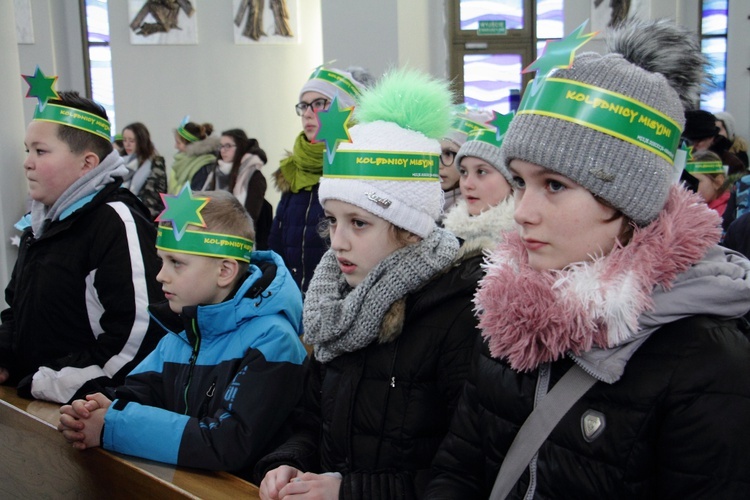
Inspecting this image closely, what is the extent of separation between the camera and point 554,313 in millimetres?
1312

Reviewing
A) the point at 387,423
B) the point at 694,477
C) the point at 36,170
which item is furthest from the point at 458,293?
the point at 36,170

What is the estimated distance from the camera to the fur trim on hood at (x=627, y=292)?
1.24m

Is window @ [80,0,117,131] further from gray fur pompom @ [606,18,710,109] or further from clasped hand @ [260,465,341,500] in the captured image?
gray fur pompom @ [606,18,710,109]

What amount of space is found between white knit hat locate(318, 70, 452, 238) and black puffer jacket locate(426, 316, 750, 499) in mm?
771

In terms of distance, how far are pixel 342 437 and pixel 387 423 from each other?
13cm

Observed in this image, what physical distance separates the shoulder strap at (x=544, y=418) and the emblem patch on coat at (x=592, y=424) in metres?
0.04

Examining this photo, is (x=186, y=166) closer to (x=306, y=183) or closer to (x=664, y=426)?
(x=306, y=183)

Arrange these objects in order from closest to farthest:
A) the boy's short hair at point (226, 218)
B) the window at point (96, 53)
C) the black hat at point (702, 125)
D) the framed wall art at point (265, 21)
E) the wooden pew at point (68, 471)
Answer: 1. the wooden pew at point (68, 471)
2. the boy's short hair at point (226, 218)
3. the black hat at point (702, 125)
4. the framed wall art at point (265, 21)
5. the window at point (96, 53)

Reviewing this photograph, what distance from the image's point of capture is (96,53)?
11.6 meters

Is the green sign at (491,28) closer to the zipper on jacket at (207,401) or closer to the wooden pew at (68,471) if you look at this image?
the wooden pew at (68,471)

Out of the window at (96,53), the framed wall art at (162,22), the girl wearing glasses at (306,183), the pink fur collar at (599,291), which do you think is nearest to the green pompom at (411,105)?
the pink fur collar at (599,291)

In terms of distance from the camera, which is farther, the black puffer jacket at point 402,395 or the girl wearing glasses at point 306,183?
the girl wearing glasses at point 306,183

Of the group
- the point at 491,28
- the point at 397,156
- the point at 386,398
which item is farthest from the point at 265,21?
the point at 386,398

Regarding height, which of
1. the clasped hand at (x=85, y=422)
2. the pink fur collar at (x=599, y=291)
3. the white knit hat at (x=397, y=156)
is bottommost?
the clasped hand at (x=85, y=422)
